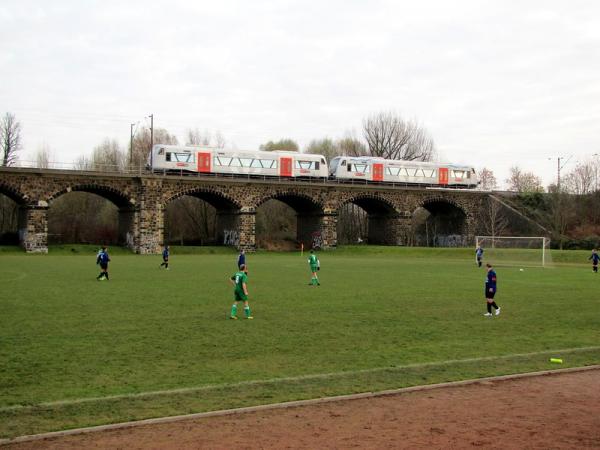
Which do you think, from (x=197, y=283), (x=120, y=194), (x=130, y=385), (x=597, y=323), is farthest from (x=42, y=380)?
(x=120, y=194)

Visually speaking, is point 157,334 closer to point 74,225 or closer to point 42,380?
point 42,380

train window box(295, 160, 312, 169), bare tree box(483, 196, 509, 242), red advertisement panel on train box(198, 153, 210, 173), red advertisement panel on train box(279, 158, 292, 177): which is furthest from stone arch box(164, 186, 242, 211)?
bare tree box(483, 196, 509, 242)

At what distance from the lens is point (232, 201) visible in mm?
57938

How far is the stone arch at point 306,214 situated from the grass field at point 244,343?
3468 centimetres

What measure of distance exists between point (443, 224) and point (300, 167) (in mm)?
21100

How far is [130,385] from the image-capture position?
9469 millimetres

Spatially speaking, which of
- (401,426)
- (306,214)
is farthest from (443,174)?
(401,426)

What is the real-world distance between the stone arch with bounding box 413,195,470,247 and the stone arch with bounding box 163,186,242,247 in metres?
19.3

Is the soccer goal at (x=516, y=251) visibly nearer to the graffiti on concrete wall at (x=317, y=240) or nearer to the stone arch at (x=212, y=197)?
the graffiti on concrete wall at (x=317, y=240)

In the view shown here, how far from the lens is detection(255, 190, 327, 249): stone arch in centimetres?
5972

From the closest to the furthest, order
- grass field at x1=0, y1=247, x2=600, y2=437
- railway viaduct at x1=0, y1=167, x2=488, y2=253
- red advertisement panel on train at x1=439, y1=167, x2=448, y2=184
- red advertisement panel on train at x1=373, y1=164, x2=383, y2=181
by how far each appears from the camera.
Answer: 1. grass field at x1=0, y1=247, x2=600, y2=437
2. railway viaduct at x1=0, y1=167, x2=488, y2=253
3. red advertisement panel on train at x1=373, y1=164, x2=383, y2=181
4. red advertisement panel on train at x1=439, y1=167, x2=448, y2=184

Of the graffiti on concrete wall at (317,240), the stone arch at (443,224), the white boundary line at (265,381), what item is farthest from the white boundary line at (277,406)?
the stone arch at (443,224)

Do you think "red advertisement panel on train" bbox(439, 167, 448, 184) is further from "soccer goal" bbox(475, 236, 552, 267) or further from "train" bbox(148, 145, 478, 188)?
"soccer goal" bbox(475, 236, 552, 267)

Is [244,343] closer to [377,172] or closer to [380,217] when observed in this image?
[377,172]
